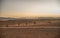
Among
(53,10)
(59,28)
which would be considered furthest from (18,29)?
(53,10)

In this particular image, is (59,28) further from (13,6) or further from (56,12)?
(13,6)

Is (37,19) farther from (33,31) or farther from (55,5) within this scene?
(55,5)

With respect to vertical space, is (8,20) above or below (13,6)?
below

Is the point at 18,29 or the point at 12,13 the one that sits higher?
the point at 12,13

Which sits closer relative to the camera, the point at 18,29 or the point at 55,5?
the point at 18,29

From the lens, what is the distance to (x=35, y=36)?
3.01 ft

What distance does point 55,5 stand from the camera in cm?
121

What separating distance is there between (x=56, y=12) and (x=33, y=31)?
40 centimetres

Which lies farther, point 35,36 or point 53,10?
point 53,10

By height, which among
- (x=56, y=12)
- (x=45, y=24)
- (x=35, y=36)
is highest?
(x=56, y=12)

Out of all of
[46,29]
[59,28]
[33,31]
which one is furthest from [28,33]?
[59,28]

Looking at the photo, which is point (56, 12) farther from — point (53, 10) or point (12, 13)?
point (12, 13)

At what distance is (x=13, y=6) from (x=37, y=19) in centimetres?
39

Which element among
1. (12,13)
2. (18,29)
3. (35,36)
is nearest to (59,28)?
(35,36)
